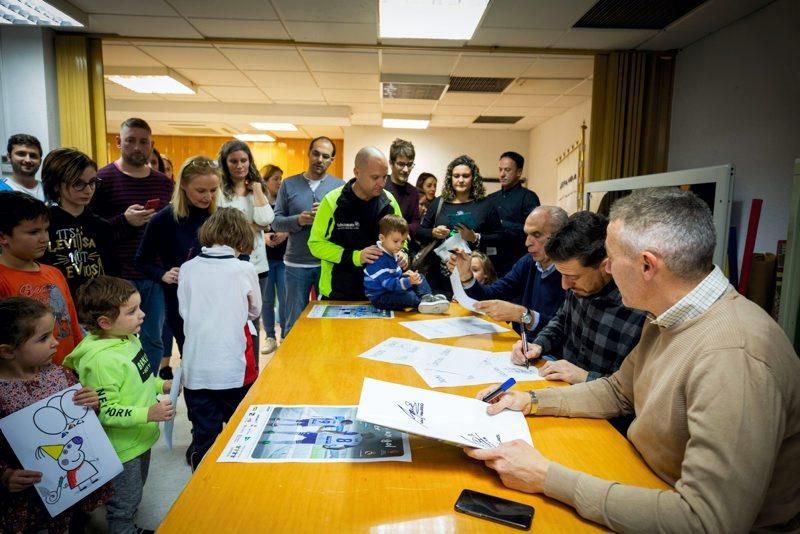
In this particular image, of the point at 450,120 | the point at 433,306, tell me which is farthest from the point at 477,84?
the point at 433,306

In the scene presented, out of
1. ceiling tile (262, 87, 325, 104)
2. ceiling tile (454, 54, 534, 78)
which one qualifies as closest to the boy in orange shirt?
ceiling tile (454, 54, 534, 78)

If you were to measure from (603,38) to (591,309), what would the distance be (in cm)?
323

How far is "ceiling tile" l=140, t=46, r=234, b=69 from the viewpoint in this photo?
4.31 metres

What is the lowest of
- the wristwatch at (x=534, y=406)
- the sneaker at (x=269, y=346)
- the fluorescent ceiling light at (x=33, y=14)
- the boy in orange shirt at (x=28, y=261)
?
the sneaker at (x=269, y=346)

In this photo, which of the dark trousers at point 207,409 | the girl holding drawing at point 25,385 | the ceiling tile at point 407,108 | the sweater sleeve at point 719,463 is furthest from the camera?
the ceiling tile at point 407,108

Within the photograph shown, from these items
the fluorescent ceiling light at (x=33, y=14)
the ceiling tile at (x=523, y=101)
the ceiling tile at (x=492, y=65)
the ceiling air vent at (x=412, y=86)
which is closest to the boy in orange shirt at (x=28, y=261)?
the fluorescent ceiling light at (x=33, y=14)

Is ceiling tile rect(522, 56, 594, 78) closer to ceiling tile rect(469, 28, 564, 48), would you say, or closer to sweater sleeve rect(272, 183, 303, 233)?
ceiling tile rect(469, 28, 564, 48)

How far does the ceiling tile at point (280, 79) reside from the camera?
16.8ft

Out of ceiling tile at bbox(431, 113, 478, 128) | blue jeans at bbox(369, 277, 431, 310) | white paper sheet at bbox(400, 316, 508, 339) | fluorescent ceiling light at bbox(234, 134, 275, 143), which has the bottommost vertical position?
white paper sheet at bbox(400, 316, 508, 339)

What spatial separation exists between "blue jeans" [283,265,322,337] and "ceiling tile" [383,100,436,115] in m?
3.83

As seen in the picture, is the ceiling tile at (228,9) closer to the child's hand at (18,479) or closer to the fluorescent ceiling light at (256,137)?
the child's hand at (18,479)

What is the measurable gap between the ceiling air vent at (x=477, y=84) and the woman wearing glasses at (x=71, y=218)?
4.03 m

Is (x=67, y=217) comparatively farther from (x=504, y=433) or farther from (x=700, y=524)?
(x=700, y=524)
